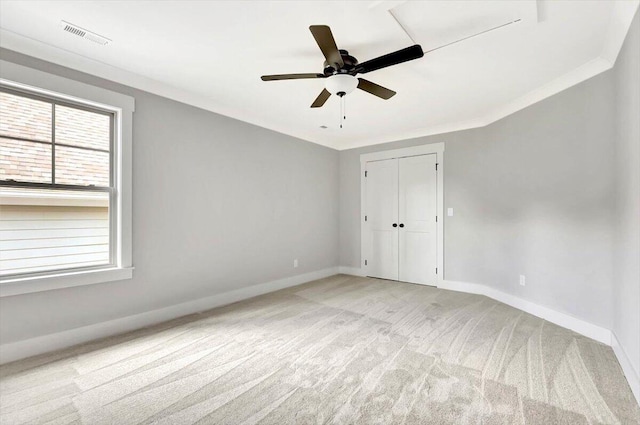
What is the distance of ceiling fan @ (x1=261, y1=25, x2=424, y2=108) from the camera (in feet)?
6.32

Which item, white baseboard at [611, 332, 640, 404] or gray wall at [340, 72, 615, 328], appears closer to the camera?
white baseboard at [611, 332, 640, 404]

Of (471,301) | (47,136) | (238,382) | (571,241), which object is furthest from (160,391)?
(571,241)

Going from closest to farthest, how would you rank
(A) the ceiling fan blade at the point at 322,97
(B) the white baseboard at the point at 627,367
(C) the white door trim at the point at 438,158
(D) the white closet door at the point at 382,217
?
1. (B) the white baseboard at the point at 627,367
2. (A) the ceiling fan blade at the point at 322,97
3. (C) the white door trim at the point at 438,158
4. (D) the white closet door at the point at 382,217

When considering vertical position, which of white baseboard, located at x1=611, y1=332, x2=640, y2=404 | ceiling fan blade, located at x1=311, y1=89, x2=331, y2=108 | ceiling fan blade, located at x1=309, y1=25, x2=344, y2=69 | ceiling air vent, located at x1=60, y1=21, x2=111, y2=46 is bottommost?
white baseboard, located at x1=611, y1=332, x2=640, y2=404

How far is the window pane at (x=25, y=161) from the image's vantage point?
2318mm

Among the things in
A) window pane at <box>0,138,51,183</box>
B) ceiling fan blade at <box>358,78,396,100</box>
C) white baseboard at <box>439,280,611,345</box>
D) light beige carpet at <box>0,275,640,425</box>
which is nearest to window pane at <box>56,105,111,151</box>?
window pane at <box>0,138,51,183</box>

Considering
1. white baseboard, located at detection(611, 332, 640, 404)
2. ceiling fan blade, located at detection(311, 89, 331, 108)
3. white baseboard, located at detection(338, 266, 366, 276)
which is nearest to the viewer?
white baseboard, located at detection(611, 332, 640, 404)

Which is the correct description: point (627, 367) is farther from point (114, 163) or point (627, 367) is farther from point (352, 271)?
point (114, 163)

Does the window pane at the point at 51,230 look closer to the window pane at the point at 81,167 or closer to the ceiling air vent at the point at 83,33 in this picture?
the window pane at the point at 81,167

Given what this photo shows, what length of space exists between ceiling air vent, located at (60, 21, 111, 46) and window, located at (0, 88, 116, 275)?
2.21 ft

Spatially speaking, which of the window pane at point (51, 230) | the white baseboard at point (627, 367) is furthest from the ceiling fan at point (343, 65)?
the white baseboard at point (627, 367)

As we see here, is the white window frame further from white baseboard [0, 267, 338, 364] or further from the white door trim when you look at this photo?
the white door trim

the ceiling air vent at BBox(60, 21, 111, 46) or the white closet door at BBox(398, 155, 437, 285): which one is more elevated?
the ceiling air vent at BBox(60, 21, 111, 46)

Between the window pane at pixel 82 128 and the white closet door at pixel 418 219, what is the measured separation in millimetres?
4141
